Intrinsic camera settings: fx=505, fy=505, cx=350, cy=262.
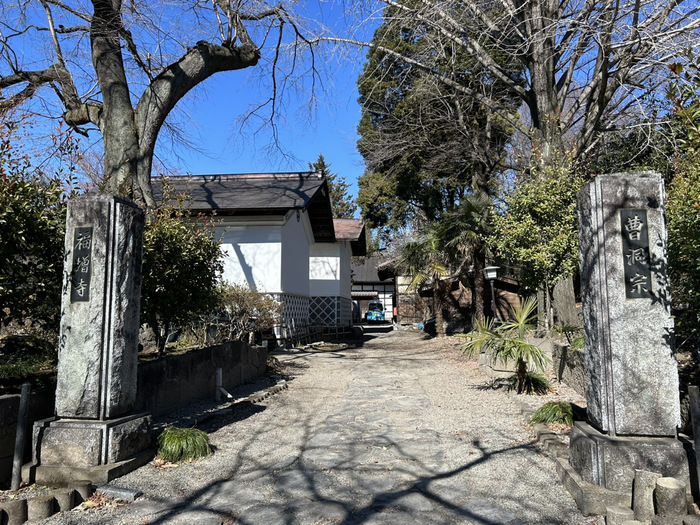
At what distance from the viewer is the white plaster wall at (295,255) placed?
16.9 metres

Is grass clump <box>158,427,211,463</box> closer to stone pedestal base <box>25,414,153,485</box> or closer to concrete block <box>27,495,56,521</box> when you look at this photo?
stone pedestal base <box>25,414,153,485</box>

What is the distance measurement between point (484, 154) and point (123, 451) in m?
18.7

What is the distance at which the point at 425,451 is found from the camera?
5.83m

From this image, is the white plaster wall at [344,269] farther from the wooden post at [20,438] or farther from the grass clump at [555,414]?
the wooden post at [20,438]

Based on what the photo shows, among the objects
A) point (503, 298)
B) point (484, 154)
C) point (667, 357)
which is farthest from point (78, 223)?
point (503, 298)

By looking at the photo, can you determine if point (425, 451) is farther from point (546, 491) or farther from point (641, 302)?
point (641, 302)

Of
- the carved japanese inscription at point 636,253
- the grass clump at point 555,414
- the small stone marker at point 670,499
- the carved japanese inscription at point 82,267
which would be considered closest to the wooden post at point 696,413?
the small stone marker at point 670,499

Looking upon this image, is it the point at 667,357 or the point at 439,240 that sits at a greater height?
the point at 439,240

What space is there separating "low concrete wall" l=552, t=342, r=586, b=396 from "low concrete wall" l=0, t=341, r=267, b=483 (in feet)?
19.9

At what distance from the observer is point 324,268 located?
2391cm

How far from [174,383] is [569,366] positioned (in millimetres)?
6681

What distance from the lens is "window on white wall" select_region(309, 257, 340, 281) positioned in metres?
23.8

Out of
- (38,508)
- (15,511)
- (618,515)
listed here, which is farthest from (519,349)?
(15,511)

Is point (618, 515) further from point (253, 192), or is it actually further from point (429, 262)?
point (429, 262)
